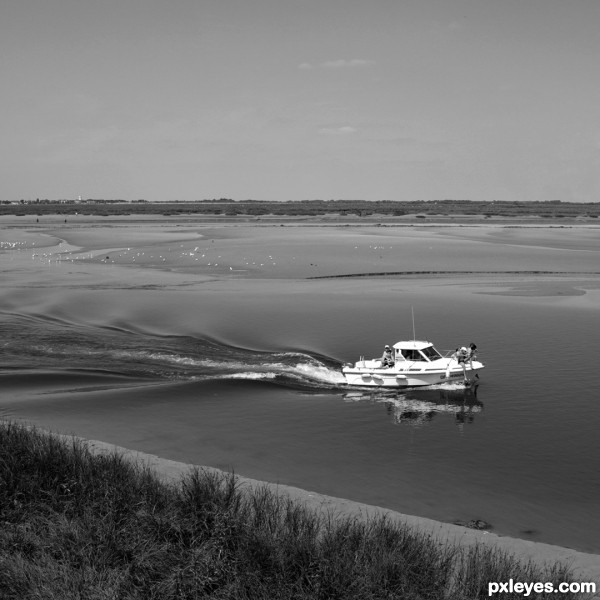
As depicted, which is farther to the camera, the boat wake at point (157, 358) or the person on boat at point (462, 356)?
the boat wake at point (157, 358)

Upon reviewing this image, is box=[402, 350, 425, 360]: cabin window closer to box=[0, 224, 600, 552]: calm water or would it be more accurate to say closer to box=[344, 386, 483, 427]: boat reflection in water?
box=[344, 386, 483, 427]: boat reflection in water

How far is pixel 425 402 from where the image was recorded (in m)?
29.5

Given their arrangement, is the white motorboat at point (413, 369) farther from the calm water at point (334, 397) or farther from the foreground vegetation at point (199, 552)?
the foreground vegetation at point (199, 552)

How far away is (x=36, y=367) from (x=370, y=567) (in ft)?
78.3

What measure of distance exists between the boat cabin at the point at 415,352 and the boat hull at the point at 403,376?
62 centimetres

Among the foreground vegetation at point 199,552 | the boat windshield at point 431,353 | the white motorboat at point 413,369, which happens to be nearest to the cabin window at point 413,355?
the white motorboat at point 413,369

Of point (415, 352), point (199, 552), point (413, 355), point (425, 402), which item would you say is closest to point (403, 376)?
point (413, 355)

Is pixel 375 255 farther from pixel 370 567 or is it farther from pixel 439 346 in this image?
pixel 370 567

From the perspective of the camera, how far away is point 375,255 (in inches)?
3172

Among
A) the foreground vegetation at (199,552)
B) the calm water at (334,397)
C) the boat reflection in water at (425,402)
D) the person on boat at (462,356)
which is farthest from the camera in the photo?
the person on boat at (462,356)

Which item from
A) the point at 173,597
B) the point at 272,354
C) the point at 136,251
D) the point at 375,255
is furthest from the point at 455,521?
the point at 136,251

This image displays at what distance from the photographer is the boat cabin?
31.5 m

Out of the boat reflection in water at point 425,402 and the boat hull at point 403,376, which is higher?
the boat hull at point 403,376

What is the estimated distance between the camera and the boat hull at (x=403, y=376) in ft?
99.1
